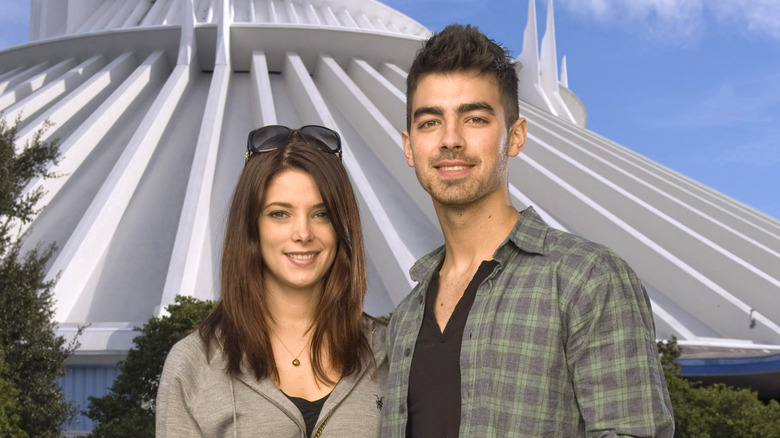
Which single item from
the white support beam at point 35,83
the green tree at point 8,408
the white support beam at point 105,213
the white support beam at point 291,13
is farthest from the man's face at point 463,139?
the white support beam at point 291,13

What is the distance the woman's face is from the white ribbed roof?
26.9 feet

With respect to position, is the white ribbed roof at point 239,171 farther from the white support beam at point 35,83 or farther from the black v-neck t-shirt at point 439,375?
the black v-neck t-shirt at point 439,375

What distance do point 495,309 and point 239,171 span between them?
13.5 m

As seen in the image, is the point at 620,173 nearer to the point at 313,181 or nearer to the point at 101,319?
the point at 101,319

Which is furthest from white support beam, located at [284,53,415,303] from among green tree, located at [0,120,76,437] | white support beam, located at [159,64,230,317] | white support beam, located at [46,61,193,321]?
green tree, located at [0,120,76,437]

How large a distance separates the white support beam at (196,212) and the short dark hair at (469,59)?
8.57m

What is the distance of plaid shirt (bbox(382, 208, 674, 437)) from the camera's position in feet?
7.23

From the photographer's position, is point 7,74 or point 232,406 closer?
point 232,406

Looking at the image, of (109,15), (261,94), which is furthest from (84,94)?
(109,15)

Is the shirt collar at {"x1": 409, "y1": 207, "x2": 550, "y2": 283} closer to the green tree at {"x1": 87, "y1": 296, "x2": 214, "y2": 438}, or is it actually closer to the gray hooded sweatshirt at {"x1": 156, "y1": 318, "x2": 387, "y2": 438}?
the gray hooded sweatshirt at {"x1": 156, "y1": 318, "x2": 387, "y2": 438}

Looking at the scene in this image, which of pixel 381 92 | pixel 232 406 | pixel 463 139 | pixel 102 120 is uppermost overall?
pixel 381 92

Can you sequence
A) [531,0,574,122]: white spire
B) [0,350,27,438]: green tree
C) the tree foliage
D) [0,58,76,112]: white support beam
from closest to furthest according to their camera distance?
1. [0,350,27,438]: green tree
2. the tree foliage
3. [0,58,76,112]: white support beam
4. [531,0,574,122]: white spire

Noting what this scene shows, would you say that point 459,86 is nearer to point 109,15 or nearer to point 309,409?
point 309,409

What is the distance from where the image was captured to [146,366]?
9.56 meters
